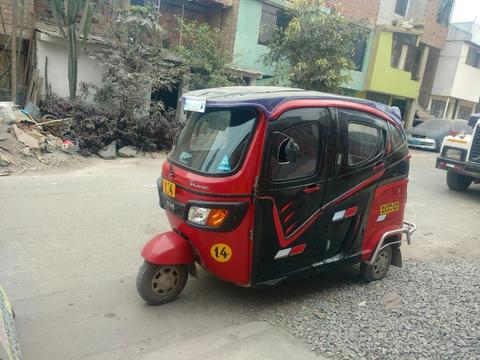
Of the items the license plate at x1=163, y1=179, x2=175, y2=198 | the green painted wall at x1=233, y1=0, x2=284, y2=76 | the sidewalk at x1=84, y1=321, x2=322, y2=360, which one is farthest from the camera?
the green painted wall at x1=233, y1=0, x2=284, y2=76

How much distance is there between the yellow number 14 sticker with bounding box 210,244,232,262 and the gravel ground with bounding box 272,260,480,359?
2.38ft

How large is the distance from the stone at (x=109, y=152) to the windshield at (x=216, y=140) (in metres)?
7.42

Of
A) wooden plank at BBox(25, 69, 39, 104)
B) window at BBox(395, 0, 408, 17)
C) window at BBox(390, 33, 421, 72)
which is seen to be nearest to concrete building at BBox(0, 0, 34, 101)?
wooden plank at BBox(25, 69, 39, 104)

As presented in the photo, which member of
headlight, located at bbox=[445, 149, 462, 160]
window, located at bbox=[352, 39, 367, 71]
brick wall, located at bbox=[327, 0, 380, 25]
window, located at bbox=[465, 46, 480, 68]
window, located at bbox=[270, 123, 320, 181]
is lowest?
headlight, located at bbox=[445, 149, 462, 160]

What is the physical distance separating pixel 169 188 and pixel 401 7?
25010mm

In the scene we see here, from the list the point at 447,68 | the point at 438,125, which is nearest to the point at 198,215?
the point at 438,125

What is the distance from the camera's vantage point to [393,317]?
149 inches

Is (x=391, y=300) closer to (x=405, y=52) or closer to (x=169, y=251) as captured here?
(x=169, y=251)

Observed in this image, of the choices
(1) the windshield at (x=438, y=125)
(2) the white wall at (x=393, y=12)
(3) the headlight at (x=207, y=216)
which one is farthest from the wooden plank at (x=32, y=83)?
(2) the white wall at (x=393, y=12)

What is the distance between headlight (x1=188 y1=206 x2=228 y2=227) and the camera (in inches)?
135

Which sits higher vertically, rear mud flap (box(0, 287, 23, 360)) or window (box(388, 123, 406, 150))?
window (box(388, 123, 406, 150))

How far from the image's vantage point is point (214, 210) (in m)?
3.44

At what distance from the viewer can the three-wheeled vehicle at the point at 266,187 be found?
343 centimetres

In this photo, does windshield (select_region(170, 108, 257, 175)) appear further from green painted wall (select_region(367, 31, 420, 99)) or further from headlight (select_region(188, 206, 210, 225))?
green painted wall (select_region(367, 31, 420, 99))
